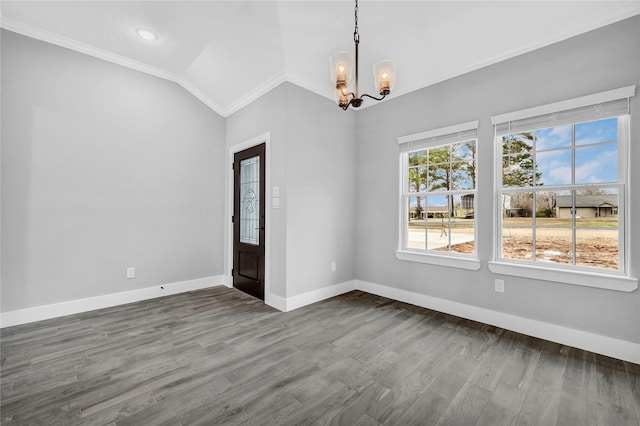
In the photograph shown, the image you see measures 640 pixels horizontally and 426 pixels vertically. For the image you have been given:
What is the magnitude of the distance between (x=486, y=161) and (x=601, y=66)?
1.12m

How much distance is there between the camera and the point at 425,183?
3.55 m

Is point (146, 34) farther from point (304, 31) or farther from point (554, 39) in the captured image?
point (554, 39)

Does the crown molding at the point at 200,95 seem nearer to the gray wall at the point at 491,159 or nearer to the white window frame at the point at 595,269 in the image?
the gray wall at the point at 491,159

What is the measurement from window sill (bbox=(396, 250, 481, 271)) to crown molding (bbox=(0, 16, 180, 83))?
13.4ft

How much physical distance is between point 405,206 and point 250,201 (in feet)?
7.36

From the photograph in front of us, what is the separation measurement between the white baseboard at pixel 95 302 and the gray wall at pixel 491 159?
8.60ft

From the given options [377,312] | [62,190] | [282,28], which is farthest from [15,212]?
[377,312]

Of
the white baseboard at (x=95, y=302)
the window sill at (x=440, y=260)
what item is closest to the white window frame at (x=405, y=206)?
the window sill at (x=440, y=260)

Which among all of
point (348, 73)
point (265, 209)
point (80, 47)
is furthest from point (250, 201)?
point (80, 47)

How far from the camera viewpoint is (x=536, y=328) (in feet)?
8.62

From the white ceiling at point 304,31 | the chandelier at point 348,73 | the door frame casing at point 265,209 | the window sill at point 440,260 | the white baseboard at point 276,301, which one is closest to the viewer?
the chandelier at point 348,73

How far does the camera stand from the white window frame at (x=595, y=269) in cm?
226

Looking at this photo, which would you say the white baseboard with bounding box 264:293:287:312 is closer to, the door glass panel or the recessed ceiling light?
the door glass panel

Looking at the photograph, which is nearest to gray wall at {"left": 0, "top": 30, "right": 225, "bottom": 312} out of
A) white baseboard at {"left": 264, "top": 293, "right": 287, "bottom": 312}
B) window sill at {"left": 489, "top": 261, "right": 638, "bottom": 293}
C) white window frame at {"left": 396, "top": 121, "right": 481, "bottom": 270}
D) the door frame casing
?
the door frame casing
